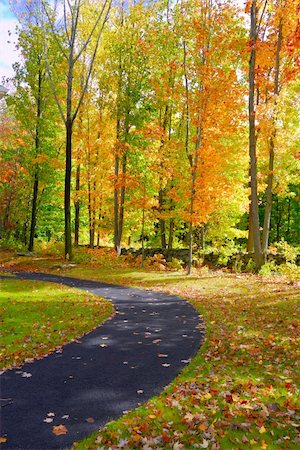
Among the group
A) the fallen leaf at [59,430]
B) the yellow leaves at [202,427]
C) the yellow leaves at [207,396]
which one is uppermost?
the yellow leaves at [207,396]

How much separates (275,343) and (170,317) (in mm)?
3408

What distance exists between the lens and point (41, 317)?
11.0m

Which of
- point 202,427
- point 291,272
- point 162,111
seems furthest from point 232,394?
point 162,111

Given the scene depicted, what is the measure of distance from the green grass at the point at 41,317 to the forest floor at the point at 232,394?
10.3ft

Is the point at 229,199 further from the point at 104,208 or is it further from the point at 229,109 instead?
the point at 104,208

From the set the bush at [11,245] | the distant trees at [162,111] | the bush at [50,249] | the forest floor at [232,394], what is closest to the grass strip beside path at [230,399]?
the forest floor at [232,394]

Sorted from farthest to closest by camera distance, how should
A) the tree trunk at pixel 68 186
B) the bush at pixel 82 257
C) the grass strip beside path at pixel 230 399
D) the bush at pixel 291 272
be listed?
the bush at pixel 82 257, the tree trunk at pixel 68 186, the bush at pixel 291 272, the grass strip beside path at pixel 230 399

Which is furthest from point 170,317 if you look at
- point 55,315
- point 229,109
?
point 229,109

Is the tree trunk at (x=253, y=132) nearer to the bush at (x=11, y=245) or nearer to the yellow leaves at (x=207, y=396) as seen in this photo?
the yellow leaves at (x=207, y=396)

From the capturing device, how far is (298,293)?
1392cm

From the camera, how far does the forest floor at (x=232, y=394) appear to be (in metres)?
4.75

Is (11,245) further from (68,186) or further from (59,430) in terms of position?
(59,430)

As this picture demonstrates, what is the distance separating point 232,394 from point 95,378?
2.27 meters

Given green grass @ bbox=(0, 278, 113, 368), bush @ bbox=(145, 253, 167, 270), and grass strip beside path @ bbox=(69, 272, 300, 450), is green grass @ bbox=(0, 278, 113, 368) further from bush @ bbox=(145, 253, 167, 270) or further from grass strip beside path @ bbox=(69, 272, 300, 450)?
bush @ bbox=(145, 253, 167, 270)
